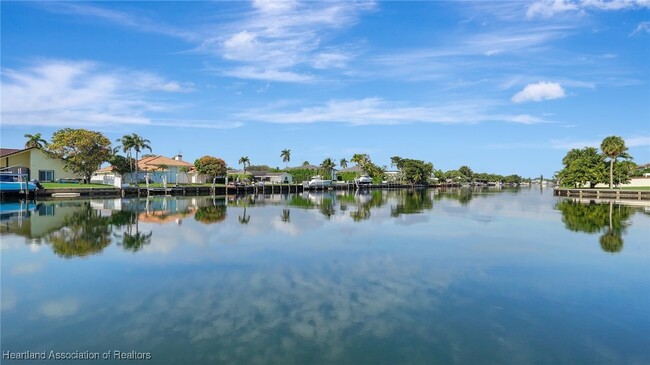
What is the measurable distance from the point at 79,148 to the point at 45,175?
7709mm

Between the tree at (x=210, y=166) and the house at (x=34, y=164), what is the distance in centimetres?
2513

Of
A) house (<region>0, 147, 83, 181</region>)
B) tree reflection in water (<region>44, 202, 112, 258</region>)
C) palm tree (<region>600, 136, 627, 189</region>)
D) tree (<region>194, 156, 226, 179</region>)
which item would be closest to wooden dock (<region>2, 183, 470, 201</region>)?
tree (<region>194, 156, 226, 179</region>)

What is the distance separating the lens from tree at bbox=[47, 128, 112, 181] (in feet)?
193

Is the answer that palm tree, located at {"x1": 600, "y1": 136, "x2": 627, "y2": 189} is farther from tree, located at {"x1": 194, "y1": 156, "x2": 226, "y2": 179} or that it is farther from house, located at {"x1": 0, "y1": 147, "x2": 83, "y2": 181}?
house, located at {"x1": 0, "y1": 147, "x2": 83, "y2": 181}

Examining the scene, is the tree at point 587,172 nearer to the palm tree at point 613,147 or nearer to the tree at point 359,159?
the palm tree at point 613,147

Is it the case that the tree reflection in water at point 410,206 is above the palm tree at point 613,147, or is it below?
below

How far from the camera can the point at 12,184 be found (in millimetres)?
45625

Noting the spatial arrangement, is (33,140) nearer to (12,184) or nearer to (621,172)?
(12,184)

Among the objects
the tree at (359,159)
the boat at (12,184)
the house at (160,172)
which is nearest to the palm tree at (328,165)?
the tree at (359,159)

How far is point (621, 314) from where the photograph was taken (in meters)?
8.88

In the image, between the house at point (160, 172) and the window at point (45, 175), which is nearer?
the window at point (45, 175)

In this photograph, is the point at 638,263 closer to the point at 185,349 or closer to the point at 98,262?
the point at 185,349

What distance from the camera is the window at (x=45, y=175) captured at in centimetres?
6023

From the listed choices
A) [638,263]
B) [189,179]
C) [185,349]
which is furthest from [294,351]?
[189,179]
